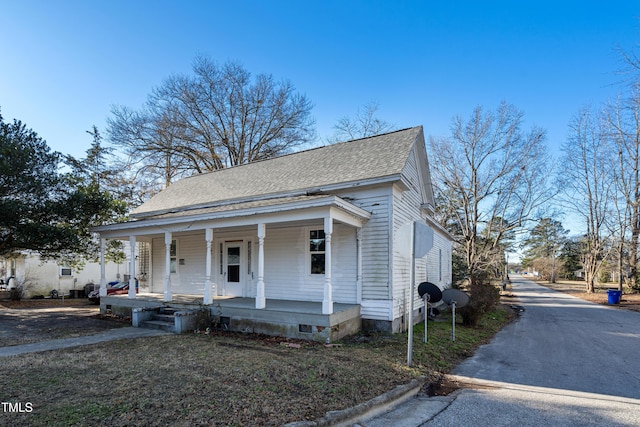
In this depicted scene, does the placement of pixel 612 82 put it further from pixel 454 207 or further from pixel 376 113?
pixel 376 113

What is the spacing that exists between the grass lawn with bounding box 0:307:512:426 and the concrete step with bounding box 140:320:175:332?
132cm

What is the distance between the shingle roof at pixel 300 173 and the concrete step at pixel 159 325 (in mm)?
4526

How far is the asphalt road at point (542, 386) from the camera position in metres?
4.10

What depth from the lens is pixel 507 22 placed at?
37.3ft

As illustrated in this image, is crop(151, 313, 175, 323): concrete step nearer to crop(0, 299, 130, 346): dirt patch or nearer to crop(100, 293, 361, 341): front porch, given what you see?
crop(100, 293, 361, 341): front porch

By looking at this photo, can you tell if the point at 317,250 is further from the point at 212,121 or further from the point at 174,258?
the point at 212,121

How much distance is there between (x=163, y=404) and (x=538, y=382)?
19.1ft

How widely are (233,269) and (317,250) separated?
3592 mm

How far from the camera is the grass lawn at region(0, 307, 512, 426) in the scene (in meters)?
3.64

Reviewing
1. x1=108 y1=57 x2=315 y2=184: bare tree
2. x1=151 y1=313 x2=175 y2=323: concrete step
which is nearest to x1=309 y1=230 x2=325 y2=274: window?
x1=151 y1=313 x2=175 y2=323: concrete step

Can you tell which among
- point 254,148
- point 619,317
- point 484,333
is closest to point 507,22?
point 484,333

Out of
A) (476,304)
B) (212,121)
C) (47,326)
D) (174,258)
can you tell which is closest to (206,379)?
(47,326)

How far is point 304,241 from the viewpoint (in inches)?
409

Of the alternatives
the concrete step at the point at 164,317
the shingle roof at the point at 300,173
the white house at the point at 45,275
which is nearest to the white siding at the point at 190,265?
the shingle roof at the point at 300,173
